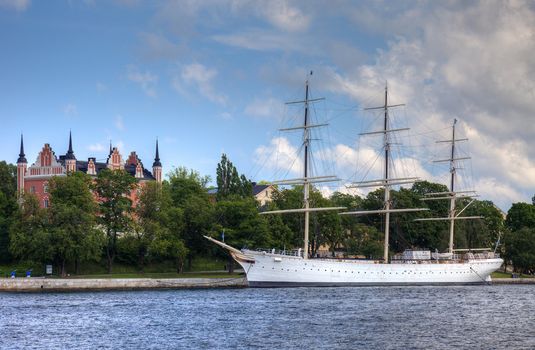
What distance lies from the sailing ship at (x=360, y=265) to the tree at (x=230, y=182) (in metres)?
13.3

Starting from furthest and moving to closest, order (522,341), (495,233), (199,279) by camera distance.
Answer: (495,233), (199,279), (522,341)

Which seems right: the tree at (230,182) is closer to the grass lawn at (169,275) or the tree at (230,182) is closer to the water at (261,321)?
the grass lawn at (169,275)

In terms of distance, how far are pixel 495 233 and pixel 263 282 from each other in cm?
7019

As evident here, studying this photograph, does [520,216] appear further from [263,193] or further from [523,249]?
[263,193]

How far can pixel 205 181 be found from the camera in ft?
535

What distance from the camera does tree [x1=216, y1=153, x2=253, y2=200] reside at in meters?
125

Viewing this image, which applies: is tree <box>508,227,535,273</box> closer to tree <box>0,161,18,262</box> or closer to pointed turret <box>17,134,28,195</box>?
tree <box>0,161,18,262</box>

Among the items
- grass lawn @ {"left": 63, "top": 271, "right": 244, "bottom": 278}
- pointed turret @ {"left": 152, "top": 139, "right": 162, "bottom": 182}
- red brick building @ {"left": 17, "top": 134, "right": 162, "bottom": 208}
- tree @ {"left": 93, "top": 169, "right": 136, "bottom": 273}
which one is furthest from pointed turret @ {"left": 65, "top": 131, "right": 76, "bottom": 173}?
grass lawn @ {"left": 63, "top": 271, "right": 244, "bottom": 278}

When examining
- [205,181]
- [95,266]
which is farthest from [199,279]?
[205,181]

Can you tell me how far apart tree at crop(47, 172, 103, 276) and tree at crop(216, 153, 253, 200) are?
24915mm

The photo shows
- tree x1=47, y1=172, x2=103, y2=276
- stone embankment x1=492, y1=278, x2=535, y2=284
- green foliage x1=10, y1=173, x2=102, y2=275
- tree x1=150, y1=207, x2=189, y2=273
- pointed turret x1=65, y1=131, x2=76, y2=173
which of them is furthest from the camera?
pointed turret x1=65, y1=131, x2=76, y2=173

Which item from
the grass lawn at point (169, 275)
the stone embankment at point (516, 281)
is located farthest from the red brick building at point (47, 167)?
the stone embankment at point (516, 281)

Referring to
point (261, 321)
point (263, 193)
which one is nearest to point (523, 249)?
point (263, 193)

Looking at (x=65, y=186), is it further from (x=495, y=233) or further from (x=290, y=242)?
(x=495, y=233)
